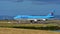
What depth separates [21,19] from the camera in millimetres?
121188

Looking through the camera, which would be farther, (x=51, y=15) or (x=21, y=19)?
(x=51, y=15)

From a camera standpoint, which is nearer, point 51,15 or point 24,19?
point 24,19

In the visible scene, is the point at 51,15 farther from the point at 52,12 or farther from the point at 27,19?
the point at 27,19

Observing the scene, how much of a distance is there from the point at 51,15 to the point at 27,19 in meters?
27.8

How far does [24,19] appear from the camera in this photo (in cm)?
12306

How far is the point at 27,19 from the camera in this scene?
401 feet

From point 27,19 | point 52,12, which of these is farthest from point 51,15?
point 27,19

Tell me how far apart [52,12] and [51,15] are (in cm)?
270

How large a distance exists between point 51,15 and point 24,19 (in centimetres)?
2859

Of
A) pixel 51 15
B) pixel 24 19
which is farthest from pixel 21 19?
pixel 51 15

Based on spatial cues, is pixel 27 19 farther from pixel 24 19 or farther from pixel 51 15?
pixel 51 15

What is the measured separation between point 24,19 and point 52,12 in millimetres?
30230

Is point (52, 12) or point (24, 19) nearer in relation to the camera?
point (24, 19)

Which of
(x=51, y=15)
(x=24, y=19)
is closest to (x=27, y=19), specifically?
(x=24, y=19)
